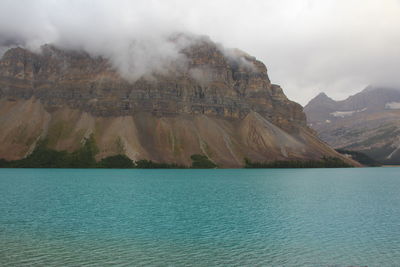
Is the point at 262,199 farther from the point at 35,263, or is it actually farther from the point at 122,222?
the point at 35,263

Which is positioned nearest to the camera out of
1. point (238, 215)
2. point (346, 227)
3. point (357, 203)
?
point (346, 227)

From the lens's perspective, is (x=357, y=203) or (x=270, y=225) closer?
(x=270, y=225)

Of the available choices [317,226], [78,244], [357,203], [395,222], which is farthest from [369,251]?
[357,203]

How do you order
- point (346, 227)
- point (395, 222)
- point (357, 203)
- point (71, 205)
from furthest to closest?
point (357, 203) → point (71, 205) → point (395, 222) → point (346, 227)

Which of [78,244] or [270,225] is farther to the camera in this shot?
[270,225]

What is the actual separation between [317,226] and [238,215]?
1214cm

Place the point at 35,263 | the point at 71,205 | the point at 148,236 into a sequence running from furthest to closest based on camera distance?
the point at 71,205 < the point at 148,236 < the point at 35,263

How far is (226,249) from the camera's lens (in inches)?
1305

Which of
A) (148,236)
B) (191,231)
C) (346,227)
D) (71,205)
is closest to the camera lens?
(148,236)

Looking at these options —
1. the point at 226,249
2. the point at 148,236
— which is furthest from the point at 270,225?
the point at 148,236

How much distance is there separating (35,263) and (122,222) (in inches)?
718

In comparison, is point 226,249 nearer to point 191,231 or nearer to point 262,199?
point 191,231

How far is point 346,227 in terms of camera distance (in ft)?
147

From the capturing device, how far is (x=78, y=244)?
3388 centimetres
